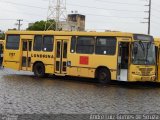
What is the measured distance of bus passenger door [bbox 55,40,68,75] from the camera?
24.8m

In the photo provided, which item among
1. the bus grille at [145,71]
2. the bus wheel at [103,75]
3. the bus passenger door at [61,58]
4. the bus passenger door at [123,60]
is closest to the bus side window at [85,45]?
the bus passenger door at [61,58]

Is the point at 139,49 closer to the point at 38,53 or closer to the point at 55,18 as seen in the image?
the point at 38,53

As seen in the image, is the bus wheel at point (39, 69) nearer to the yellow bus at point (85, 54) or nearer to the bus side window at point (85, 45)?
the yellow bus at point (85, 54)

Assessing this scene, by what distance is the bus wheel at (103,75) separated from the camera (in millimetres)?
22906

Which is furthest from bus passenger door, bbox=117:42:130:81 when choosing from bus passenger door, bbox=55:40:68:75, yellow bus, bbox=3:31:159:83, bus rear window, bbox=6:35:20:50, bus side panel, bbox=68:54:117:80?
bus rear window, bbox=6:35:20:50

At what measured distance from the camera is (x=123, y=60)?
22281 millimetres

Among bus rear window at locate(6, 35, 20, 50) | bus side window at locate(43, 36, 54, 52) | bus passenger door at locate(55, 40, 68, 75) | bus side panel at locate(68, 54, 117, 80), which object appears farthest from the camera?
bus rear window at locate(6, 35, 20, 50)

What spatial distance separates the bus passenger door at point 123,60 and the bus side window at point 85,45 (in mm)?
1854

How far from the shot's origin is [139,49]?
22250 millimetres

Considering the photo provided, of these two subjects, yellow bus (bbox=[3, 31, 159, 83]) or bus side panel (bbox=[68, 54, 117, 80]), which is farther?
bus side panel (bbox=[68, 54, 117, 80])

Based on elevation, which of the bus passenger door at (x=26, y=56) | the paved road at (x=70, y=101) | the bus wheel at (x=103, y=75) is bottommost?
the paved road at (x=70, y=101)

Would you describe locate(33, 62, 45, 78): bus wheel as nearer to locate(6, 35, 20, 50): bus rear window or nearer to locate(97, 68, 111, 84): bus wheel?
locate(6, 35, 20, 50): bus rear window

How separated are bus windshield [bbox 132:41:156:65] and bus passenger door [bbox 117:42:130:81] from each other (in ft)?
1.27

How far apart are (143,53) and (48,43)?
5.87 metres
